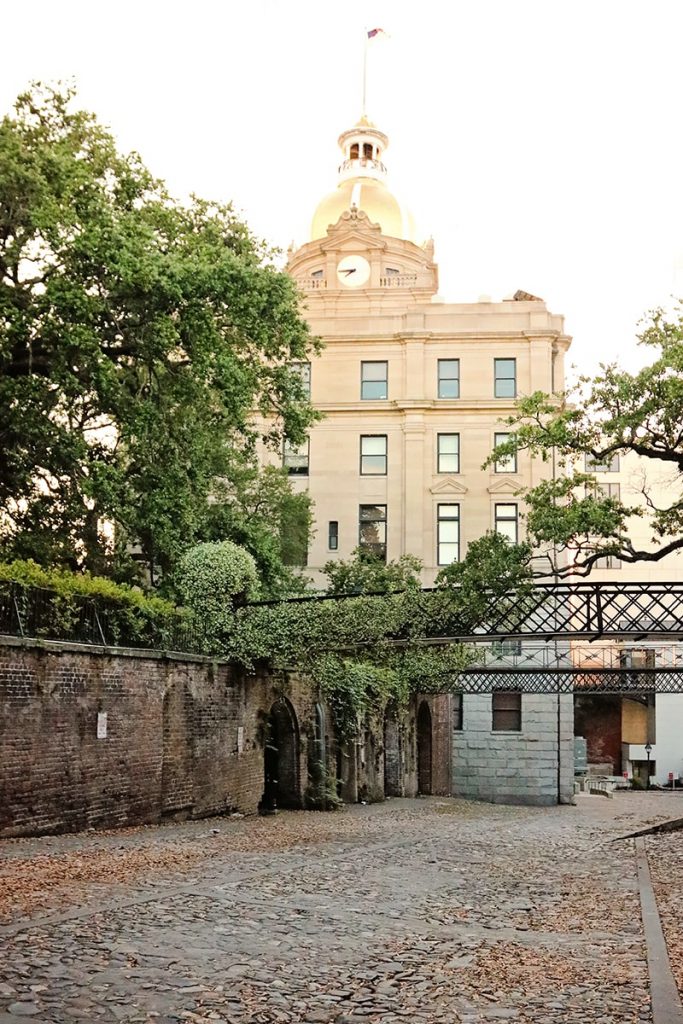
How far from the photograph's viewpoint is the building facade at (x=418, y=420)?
145 ft

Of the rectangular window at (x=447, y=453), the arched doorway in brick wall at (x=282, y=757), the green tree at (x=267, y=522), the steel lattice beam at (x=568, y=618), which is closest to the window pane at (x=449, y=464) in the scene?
the rectangular window at (x=447, y=453)

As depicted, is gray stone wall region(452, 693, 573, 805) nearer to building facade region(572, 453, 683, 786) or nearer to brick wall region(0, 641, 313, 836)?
building facade region(572, 453, 683, 786)

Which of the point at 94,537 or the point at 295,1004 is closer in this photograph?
the point at 295,1004

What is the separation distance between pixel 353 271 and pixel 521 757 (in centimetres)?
2125

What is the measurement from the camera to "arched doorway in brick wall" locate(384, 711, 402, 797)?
1529 inches

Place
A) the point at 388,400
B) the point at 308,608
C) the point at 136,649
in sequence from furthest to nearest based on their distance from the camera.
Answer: the point at 388,400 < the point at 308,608 < the point at 136,649

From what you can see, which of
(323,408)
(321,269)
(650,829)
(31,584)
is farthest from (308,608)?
(321,269)

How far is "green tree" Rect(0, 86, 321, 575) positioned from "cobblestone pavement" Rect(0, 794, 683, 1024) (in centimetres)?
911

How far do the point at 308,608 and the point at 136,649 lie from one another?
5434 mm

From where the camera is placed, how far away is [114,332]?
930 inches

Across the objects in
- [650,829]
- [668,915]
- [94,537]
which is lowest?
[650,829]

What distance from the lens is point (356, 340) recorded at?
150ft

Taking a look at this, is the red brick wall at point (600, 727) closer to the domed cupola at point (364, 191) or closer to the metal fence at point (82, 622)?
the domed cupola at point (364, 191)

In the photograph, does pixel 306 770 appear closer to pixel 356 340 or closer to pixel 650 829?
pixel 650 829
